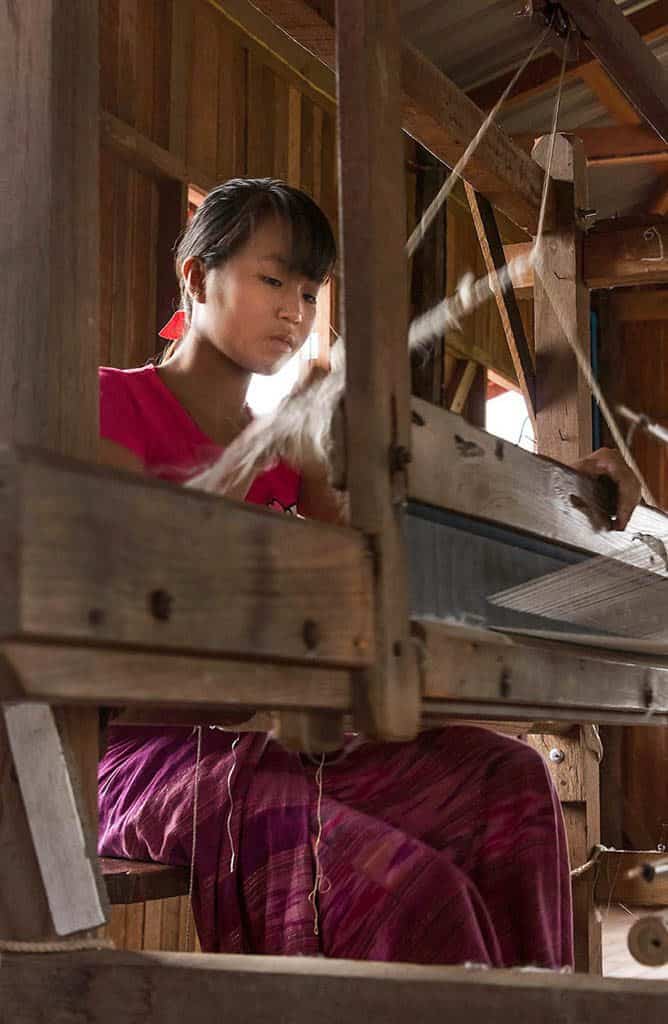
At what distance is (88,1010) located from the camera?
1.19 metres

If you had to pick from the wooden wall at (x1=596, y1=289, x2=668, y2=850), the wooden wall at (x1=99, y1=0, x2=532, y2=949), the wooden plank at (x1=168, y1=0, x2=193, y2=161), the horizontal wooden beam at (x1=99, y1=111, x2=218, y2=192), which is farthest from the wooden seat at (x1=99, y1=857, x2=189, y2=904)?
the wooden wall at (x1=596, y1=289, x2=668, y2=850)

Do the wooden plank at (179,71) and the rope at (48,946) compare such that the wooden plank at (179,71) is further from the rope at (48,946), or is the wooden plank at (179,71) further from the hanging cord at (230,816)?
the rope at (48,946)

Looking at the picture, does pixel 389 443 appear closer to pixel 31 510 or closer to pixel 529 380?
pixel 31 510

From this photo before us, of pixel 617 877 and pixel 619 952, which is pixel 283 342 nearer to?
pixel 617 877

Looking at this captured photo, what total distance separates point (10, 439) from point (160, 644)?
0.41 metres

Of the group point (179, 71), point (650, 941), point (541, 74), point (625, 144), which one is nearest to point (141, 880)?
point (650, 941)

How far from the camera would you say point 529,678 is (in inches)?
46.8

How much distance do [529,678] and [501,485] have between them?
0.16 metres

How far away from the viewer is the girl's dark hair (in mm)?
1682

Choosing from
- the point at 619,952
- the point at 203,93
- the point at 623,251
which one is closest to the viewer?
the point at 623,251

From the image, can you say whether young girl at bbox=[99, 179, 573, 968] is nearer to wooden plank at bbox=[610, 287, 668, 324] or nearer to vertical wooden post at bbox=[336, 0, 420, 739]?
vertical wooden post at bbox=[336, 0, 420, 739]

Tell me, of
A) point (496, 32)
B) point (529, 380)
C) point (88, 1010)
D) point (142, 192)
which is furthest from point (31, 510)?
point (496, 32)

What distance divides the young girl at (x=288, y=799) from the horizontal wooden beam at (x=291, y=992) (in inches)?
11.9

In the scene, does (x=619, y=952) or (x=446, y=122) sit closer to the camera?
(x=446, y=122)
